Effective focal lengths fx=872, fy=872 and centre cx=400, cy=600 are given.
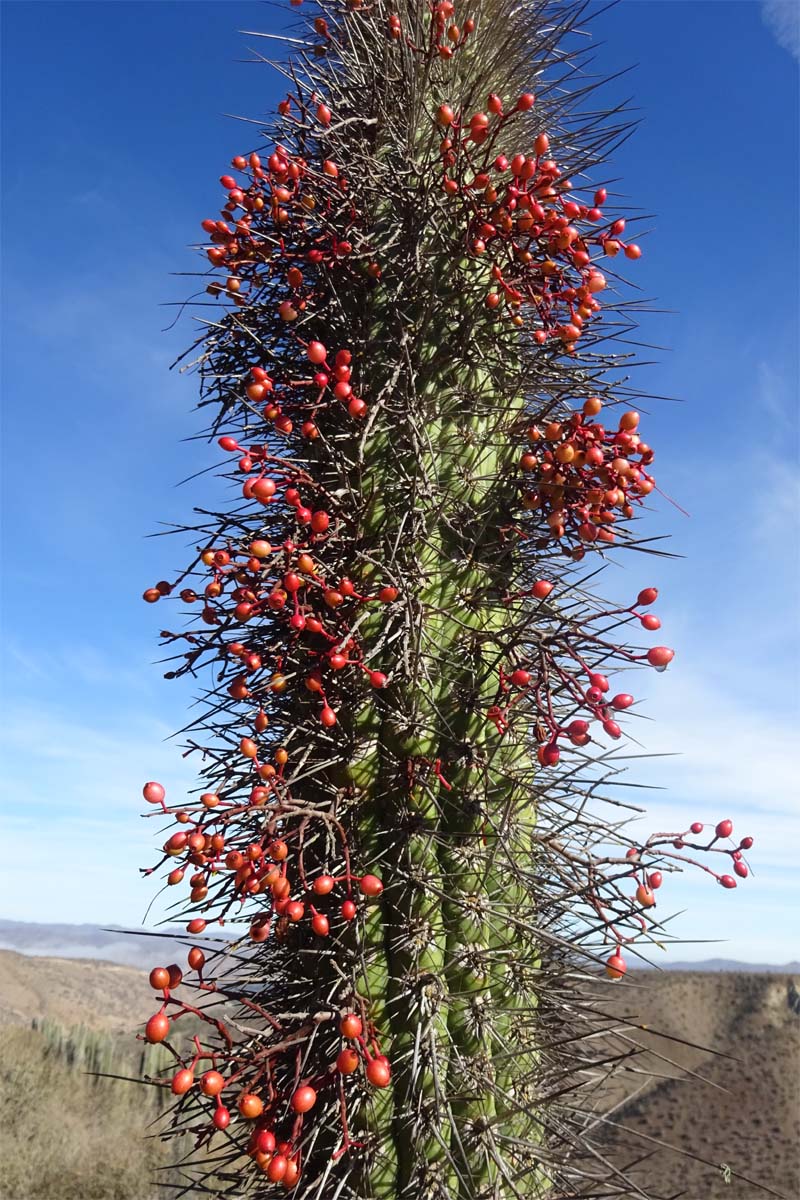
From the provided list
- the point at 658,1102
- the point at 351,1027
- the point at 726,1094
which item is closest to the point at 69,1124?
the point at 726,1094

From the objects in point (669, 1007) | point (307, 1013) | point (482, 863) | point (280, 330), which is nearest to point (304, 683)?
point (482, 863)

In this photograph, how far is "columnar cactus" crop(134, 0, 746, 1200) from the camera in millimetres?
1736

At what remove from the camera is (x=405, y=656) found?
6.37 ft

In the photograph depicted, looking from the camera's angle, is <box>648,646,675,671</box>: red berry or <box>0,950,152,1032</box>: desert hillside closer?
<box>648,646,675,671</box>: red berry

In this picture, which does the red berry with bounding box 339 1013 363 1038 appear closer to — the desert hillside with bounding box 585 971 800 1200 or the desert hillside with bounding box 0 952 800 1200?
the desert hillside with bounding box 0 952 800 1200

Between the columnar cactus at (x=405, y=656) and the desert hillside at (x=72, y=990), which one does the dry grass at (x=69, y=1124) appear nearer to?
the columnar cactus at (x=405, y=656)

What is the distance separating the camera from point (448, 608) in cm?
207

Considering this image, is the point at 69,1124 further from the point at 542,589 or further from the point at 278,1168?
the point at 542,589

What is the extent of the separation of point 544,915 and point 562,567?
0.89 m

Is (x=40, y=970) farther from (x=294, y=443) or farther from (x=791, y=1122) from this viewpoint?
(x=294, y=443)

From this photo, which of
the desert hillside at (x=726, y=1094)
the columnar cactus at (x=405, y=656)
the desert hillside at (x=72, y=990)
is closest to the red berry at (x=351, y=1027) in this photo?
the columnar cactus at (x=405, y=656)

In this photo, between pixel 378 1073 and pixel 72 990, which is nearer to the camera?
pixel 378 1073

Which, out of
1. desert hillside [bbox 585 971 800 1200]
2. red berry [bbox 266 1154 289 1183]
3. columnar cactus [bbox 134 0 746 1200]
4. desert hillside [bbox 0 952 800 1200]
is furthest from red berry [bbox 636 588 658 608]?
desert hillside [bbox 585 971 800 1200]

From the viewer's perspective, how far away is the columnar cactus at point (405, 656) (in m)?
1.74
